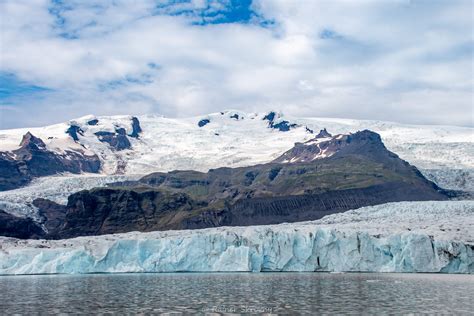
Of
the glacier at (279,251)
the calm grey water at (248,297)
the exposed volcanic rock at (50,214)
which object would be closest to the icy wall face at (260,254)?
the glacier at (279,251)

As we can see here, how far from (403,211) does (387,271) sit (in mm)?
21628

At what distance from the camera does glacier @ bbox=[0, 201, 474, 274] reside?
220 feet

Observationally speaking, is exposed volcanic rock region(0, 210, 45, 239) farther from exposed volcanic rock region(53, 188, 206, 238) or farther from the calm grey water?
the calm grey water

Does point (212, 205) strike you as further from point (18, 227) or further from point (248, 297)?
point (248, 297)

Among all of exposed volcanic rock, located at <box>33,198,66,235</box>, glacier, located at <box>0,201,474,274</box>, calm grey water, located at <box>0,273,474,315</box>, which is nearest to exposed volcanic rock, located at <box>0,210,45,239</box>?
exposed volcanic rock, located at <box>33,198,66,235</box>

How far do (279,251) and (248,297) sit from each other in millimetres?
29889

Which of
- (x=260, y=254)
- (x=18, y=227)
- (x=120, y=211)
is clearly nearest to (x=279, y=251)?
(x=260, y=254)

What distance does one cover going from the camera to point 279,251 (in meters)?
71.8

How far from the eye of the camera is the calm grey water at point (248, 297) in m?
35.4

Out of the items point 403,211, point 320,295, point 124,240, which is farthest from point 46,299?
point 403,211

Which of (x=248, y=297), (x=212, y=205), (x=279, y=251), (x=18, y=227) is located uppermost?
(x=212, y=205)

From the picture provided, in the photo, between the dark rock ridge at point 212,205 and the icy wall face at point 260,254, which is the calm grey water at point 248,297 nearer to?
the icy wall face at point 260,254

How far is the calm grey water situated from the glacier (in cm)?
1179

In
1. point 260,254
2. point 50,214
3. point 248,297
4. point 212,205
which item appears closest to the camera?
point 248,297
